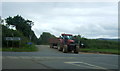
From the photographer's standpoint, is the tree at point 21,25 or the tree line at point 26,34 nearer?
the tree line at point 26,34

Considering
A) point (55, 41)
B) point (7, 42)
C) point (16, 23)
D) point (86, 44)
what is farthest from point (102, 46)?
point (16, 23)

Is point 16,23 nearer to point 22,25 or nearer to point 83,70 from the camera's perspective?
point 22,25

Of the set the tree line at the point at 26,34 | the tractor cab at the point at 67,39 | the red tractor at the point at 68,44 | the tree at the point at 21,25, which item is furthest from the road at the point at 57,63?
the tree at the point at 21,25

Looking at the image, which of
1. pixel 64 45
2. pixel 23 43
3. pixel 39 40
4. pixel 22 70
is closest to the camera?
pixel 22 70

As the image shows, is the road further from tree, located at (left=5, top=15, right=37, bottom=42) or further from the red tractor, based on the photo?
tree, located at (left=5, top=15, right=37, bottom=42)

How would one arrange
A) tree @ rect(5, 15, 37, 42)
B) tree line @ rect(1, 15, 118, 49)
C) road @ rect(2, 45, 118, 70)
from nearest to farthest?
1. road @ rect(2, 45, 118, 70)
2. tree line @ rect(1, 15, 118, 49)
3. tree @ rect(5, 15, 37, 42)

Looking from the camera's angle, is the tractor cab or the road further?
the tractor cab

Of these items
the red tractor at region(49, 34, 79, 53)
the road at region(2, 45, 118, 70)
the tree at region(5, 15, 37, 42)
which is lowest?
the road at region(2, 45, 118, 70)

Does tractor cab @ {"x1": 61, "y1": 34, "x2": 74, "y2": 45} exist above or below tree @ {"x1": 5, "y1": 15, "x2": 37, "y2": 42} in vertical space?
below

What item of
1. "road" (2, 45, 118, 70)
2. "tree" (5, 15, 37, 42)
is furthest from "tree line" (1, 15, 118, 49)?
"road" (2, 45, 118, 70)

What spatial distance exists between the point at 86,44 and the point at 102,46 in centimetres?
575

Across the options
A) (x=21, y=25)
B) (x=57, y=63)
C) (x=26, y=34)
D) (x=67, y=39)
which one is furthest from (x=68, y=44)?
(x=21, y=25)

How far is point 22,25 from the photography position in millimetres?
75500

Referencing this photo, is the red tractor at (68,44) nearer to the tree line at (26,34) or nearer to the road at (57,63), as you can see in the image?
the tree line at (26,34)
